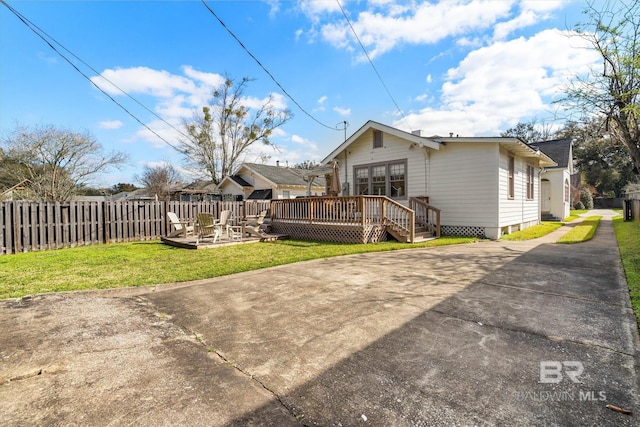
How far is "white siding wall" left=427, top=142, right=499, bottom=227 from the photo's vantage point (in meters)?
11.0

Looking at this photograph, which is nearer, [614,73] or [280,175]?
[614,73]

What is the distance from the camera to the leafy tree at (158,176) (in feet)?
144

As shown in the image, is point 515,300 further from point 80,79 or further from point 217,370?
point 80,79

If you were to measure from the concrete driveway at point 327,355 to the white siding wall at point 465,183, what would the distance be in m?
6.41

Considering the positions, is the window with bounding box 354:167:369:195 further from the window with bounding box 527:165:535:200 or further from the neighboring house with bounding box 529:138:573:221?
the neighboring house with bounding box 529:138:573:221

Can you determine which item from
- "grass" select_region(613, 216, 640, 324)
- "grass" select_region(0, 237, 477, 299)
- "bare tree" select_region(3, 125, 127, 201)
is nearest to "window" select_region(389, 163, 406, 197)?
"grass" select_region(0, 237, 477, 299)

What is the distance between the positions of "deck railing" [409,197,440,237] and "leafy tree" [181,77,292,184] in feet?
79.9

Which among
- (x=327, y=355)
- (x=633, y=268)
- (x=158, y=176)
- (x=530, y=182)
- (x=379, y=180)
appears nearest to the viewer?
(x=327, y=355)

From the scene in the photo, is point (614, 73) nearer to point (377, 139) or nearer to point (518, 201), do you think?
point (518, 201)

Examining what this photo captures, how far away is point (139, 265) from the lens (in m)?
6.96

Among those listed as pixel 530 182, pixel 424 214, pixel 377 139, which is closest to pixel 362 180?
pixel 377 139

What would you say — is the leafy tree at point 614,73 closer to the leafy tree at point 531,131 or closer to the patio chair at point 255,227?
the patio chair at point 255,227

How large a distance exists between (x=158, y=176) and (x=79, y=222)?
3816 centimetres

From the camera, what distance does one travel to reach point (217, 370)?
2.49m
